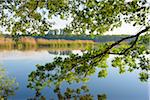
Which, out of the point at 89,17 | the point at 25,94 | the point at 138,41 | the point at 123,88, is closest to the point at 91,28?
the point at 89,17

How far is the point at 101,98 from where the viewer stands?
1165 cm

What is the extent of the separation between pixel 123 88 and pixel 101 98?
2104 inches

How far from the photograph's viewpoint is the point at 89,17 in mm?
11852

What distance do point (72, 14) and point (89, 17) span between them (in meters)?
0.85

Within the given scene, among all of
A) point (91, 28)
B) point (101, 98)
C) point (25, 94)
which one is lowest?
point (25, 94)

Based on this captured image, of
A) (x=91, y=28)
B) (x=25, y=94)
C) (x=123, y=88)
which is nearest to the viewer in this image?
(x=91, y=28)

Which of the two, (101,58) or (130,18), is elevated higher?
(130,18)

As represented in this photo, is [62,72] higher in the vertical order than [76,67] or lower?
lower

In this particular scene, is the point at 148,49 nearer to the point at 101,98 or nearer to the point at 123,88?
the point at 101,98

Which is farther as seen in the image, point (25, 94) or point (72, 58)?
point (25, 94)

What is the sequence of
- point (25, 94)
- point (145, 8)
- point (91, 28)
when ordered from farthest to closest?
1. point (25, 94)
2. point (91, 28)
3. point (145, 8)

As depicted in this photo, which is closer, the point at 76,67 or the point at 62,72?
the point at 62,72

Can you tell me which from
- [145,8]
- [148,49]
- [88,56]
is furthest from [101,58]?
[145,8]

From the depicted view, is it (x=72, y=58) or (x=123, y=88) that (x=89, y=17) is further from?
(x=123, y=88)
